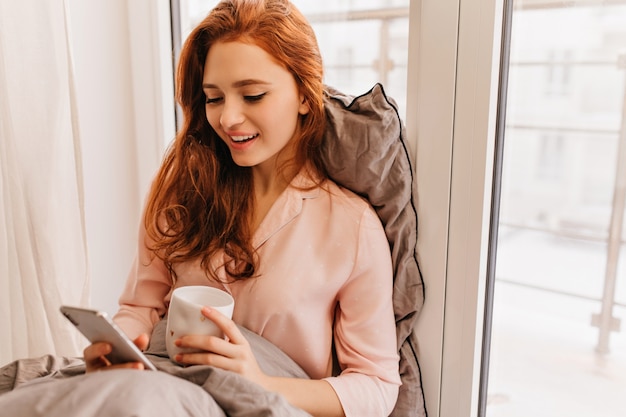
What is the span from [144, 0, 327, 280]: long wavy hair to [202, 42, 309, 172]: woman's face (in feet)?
0.06

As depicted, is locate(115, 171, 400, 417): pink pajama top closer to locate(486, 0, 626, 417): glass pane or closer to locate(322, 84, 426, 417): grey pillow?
locate(322, 84, 426, 417): grey pillow

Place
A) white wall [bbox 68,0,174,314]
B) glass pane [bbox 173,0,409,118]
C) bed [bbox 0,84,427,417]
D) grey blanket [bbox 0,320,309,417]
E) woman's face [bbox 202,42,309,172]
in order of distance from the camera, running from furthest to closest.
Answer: white wall [bbox 68,0,174,314] < glass pane [bbox 173,0,409,118] < woman's face [bbox 202,42,309,172] < bed [bbox 0,84,427,417] < grey blanket [bbox 0,320,309,417]

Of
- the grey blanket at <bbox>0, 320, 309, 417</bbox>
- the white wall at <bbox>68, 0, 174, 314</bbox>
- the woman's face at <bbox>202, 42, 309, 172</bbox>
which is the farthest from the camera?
the white wall at <bbox>68, 0, 174, 314</bbox>

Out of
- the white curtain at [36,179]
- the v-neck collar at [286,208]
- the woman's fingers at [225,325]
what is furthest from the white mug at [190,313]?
the white curtain at [36,179]

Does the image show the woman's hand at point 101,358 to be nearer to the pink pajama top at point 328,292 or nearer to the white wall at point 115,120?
the pink pajama top at point 328,292

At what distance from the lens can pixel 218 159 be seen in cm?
120

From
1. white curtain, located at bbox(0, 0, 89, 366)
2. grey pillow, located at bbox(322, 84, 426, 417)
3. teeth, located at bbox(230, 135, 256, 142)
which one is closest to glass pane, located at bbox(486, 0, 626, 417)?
grey pillow, located at bbox(322, 84, 426, 417)

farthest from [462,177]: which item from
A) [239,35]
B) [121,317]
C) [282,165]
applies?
[121,317]

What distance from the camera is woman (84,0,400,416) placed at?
1.02 meters

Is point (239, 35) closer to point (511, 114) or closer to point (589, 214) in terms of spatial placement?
point (511, 114)

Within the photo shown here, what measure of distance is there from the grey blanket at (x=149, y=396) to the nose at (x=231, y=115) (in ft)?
1.26

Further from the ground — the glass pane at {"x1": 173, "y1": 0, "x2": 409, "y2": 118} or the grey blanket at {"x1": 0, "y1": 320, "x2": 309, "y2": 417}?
the glass pane at {"x1": 173, "y1": 0, "x2": 409, "y2": 118}

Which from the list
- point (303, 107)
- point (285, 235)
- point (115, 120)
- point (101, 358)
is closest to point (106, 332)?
point (101, 358)

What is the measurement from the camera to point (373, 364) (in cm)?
104
